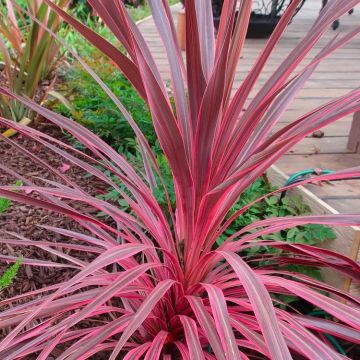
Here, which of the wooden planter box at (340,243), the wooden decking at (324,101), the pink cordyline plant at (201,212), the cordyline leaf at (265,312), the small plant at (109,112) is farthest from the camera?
the small plant at (109,112)

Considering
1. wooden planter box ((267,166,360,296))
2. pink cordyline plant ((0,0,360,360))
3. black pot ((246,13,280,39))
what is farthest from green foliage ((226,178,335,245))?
black pot ((246,13,280,39))

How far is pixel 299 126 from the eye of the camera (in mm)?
942

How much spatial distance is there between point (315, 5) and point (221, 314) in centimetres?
696

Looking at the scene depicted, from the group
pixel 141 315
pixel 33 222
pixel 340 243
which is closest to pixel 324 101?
pixel 340 243

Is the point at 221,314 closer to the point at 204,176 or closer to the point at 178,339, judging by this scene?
the point at 204,176

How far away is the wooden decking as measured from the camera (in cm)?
161

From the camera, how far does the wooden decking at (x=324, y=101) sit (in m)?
1.61

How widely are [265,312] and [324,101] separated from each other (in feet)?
6.82

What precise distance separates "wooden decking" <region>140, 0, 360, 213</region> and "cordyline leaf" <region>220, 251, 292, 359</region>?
0.78 meters

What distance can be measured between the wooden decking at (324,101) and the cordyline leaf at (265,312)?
0.78 m

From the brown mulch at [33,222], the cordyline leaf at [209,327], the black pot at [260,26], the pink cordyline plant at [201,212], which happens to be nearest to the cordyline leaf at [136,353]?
the pink cordyline plant at [201,212]

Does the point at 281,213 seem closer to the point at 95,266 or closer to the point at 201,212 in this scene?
the point at 201,212

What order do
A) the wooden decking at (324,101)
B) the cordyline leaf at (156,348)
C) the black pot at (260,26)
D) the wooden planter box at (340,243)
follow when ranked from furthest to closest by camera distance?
the black pot at (260,26) < the wooden decking at (324,101) < the wooden planter box at (340,243) < the cordyline leaf at (156,348)

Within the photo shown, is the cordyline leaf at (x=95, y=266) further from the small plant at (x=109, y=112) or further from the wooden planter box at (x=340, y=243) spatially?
the small plant at (x=109, y=112)
